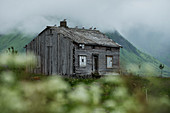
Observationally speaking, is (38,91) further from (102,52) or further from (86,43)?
(102,52)

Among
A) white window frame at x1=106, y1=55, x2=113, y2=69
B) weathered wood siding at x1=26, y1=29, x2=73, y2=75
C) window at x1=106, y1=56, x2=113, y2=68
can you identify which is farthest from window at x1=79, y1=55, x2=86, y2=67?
window at x1=106, y1=56, x2=113, y2=68

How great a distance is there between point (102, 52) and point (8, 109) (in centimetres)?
2723

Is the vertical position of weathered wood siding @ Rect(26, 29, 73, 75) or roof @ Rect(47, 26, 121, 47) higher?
roof @ Rect(47, 26, 121, 47)

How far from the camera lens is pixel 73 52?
27.5m

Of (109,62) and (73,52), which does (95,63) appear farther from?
(73,52)

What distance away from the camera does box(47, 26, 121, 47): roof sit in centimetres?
2874

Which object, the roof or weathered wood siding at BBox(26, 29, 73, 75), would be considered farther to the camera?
the roof

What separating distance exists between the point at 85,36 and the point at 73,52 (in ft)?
13.9

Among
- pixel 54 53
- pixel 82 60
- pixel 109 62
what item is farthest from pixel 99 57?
pixel 54 53

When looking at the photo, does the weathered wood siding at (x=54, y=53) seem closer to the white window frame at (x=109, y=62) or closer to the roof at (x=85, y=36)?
the roof at (x=85, y=36)

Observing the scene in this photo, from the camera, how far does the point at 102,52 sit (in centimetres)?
3073

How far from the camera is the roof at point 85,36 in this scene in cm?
2874

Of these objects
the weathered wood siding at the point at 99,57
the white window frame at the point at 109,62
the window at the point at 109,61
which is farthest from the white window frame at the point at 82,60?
the window at the point at 109,61

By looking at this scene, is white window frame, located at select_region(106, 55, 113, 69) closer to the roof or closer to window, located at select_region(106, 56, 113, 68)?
window, located at select_region(106, 56, 113, 68)
